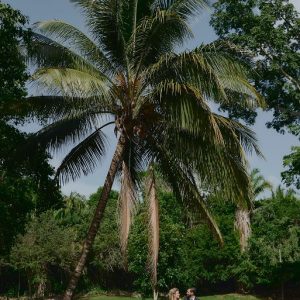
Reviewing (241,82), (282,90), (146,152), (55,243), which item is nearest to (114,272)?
(55,243)

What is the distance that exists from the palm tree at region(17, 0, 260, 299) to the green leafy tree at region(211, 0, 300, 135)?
21.2 ft

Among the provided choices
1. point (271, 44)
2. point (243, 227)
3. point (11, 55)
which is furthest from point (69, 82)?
point (243, 227)

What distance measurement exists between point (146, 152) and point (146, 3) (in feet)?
11.0

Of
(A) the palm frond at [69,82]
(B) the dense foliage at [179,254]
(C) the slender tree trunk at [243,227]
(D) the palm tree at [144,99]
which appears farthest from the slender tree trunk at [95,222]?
(C) the slender tree trunk at [243,227]

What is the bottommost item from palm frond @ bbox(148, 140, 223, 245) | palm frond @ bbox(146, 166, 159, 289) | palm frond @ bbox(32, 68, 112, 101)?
palm frond @ bbox(146, 166, 159, 289)

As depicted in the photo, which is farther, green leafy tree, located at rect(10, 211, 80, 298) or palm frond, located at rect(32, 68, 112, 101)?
green leafy tree, located at rect(10, 211, 80, 298)

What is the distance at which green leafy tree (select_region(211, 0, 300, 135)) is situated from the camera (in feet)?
58.7

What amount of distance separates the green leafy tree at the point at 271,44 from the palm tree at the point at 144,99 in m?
6.45

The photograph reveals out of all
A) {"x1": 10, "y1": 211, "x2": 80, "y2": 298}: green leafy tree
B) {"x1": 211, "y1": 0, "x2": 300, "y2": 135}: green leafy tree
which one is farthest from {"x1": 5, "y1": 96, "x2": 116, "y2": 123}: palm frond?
{"x1": 10, "y1": 211, "x2": 80, "y2": 298}: green leafy tree

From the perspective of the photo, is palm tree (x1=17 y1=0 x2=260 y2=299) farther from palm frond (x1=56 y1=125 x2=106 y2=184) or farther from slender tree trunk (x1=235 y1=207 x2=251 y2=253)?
slender tree trunk (x1=235 y1=207 x2=251 y2=253)

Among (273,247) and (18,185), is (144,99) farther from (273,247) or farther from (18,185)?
(273,247)

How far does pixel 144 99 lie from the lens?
1091cm

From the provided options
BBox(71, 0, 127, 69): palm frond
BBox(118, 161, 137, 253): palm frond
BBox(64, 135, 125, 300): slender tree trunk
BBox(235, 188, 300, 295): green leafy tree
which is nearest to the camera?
BBox(64, 135, 125, 300): slender tree trunk

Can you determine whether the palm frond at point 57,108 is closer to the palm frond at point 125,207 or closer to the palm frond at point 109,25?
the palm frond at point 109,25
